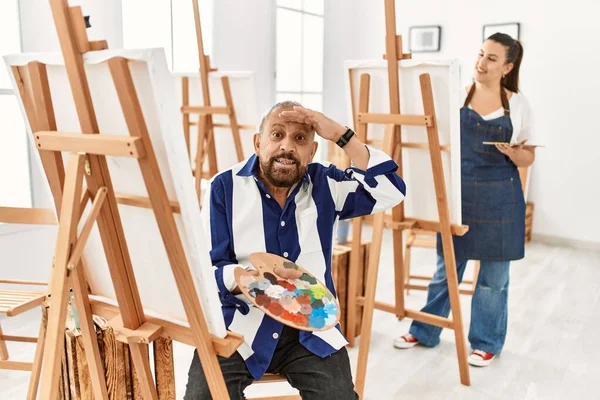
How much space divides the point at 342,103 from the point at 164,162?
16.7 feet

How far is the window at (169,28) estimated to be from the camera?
3.99m

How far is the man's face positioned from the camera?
175 cm

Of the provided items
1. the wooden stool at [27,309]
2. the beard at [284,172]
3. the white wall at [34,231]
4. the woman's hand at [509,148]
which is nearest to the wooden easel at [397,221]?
the woman's hand at [509,148]

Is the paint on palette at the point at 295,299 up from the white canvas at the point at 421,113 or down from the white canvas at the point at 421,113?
down

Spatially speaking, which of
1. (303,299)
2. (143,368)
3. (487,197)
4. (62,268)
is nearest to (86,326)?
(143,368)

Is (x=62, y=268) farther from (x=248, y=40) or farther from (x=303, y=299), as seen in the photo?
(x=248, y=40)

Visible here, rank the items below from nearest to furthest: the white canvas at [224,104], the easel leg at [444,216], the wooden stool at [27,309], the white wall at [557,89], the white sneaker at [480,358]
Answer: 1. the wooden stool at [27,309]
2. the easel leg at [444,216]
3. the white sneaker at [480,358]
4. the white canvas at [224,104]
5. the white wall at [557,89]

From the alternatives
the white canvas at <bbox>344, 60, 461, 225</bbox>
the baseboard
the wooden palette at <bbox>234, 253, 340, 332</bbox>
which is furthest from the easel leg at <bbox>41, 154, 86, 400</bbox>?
the baseboard

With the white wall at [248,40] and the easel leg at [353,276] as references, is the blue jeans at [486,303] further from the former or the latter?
the white wall at [248,40]

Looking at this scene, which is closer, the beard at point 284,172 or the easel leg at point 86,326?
the easel leg at point 86,326

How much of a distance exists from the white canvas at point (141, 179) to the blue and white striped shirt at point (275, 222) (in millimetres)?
281

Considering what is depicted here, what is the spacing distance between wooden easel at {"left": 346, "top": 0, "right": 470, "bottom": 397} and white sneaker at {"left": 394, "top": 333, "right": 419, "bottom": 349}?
402 mm

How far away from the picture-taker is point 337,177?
1905mm

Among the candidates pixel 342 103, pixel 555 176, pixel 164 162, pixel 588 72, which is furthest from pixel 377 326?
pixel 342 103
